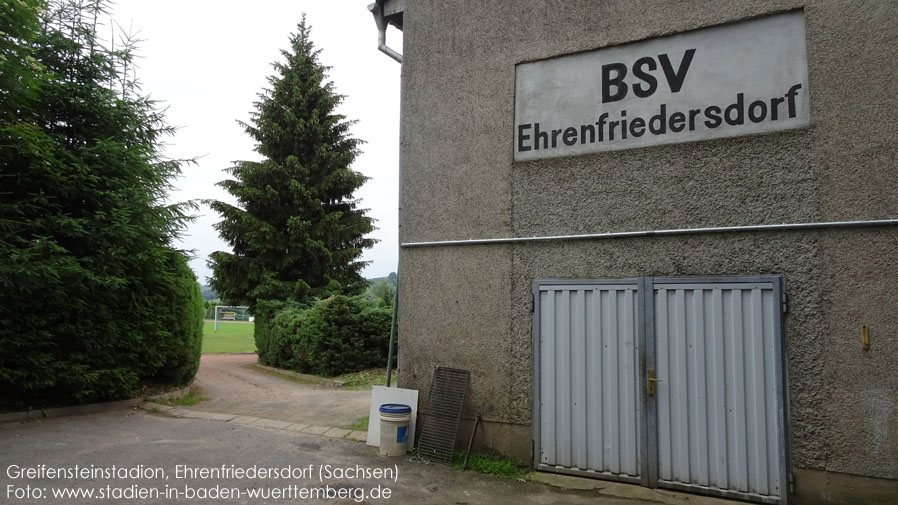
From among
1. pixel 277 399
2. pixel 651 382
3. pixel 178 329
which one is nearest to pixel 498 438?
pixel 651 382

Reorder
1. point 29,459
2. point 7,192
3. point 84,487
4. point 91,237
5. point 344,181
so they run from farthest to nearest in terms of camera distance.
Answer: point 344,181
point 91,237
point 7,192
point 29,459
point 84,487

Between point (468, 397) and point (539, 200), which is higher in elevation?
point (539, 200)

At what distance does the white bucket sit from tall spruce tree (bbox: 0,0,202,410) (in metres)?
5.34

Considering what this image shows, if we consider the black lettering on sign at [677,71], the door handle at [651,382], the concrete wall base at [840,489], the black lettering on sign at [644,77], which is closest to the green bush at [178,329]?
the door handle at [651,382]

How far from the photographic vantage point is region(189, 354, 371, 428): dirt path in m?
9.55

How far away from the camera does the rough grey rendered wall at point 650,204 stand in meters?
5.13

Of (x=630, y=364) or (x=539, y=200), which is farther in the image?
(x=539, y=200)

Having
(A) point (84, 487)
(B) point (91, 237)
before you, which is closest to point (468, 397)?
(A) point (84, 487)

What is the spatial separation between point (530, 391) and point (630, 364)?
4.05 feet

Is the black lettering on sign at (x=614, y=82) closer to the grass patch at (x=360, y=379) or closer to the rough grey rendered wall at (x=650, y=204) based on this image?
the rough grey rendered wall at (x=650, y=204)

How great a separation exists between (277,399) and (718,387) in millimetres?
8863

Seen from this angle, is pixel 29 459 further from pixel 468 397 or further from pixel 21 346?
pixel 468 397

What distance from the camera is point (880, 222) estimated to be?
507cm

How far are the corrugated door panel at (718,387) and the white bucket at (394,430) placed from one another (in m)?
3.11
